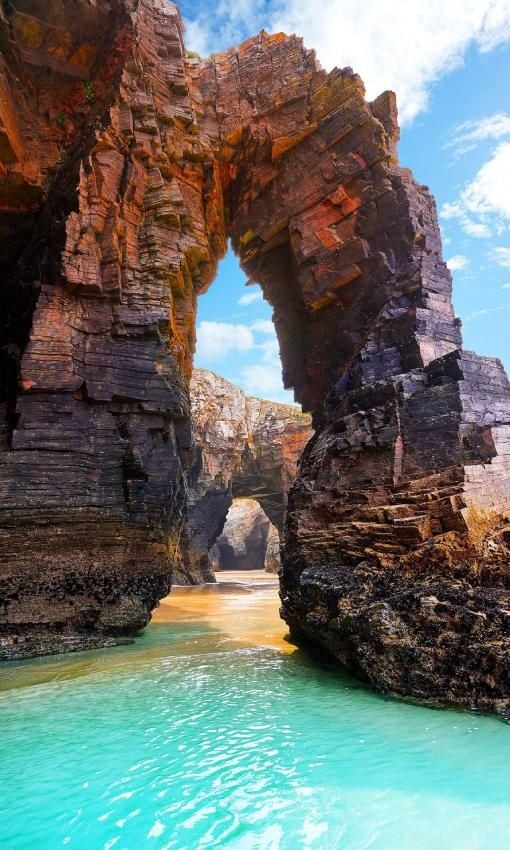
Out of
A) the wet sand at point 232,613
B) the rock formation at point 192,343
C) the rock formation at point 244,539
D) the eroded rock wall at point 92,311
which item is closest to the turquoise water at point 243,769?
the rock formation at point 192,343

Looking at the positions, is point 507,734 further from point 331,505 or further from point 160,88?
point 160,88

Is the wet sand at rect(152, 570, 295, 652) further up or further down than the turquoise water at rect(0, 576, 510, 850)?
further down

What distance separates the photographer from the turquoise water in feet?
11.1

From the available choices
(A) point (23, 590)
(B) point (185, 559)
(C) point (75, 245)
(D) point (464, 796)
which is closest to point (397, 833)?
(D) point (464, 796)

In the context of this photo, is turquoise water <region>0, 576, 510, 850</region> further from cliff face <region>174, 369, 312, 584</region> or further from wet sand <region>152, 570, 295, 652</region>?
cliff face <region>174, 369, 312, 584</region>

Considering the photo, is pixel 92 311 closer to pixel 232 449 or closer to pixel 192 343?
pixel 192 343

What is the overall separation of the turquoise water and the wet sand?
14.3ft

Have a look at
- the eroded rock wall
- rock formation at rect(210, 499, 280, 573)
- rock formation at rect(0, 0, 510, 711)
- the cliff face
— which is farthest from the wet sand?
rock formation at rect(210, 499, 280, 573)

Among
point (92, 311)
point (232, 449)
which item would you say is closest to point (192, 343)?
point (92, 311)

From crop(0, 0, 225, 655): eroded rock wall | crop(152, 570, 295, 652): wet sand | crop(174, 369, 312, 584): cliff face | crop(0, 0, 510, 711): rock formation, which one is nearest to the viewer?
crop(0, 0, 510, 711): rock formation

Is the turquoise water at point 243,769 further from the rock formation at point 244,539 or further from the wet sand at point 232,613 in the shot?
the rock formation at point 244,539

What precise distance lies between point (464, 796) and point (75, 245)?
12612 millimetres

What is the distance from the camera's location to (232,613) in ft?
58.1

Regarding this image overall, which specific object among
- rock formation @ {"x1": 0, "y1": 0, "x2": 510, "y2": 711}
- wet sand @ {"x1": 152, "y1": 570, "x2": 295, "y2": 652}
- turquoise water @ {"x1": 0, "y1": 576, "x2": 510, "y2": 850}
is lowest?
wet sand @ {"x1": 152, "y1": 570, "x2": 295, "y2": 652}
